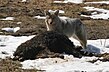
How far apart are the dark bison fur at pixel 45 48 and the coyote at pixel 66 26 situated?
2.06 metres

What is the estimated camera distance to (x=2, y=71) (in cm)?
1295

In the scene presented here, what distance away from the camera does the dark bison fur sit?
15070 mm

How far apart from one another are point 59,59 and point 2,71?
2.22 meters

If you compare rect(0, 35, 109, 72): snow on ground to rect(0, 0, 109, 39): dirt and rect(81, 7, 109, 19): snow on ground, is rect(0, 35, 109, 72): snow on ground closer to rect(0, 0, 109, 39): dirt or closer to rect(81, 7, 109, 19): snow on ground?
rect(0, 0, 109, 39): dirt

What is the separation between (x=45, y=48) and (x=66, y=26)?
3.47 m

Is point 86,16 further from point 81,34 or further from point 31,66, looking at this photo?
point 31,66

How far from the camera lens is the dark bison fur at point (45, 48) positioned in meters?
15.1

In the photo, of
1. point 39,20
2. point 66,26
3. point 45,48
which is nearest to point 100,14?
point 39,20

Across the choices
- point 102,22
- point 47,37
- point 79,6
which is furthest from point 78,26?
point 79,6

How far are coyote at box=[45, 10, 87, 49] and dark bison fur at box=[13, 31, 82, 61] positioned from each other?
2.06m

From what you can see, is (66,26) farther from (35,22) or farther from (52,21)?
(35,22)

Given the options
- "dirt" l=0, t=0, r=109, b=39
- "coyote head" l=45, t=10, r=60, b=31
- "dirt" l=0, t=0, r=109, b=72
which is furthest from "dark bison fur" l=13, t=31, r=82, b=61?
"dirt" l=0, t=0, r=109, b=39

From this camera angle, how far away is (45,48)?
15445 mm

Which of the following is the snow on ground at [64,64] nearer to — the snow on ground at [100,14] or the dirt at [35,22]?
the dirt at [35,22]
